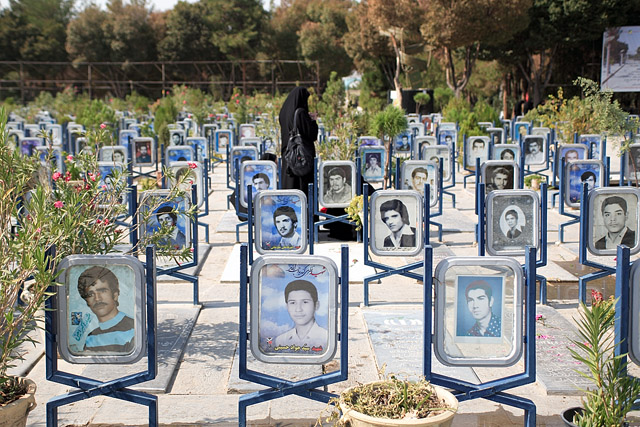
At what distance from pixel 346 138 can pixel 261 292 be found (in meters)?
9.80

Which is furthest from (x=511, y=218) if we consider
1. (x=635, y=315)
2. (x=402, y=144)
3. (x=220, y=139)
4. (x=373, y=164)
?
(x=220, y=139)

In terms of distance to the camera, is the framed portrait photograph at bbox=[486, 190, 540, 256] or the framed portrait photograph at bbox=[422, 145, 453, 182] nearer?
the framed portrait photograph at bbox=[486, 190, 540, 256]

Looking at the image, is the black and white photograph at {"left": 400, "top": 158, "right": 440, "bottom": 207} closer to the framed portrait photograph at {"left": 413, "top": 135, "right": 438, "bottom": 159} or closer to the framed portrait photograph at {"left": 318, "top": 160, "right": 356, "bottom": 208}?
the framed portrait photograph at {"left": 318, "top": 160, "right": 356, "bottom": 208}

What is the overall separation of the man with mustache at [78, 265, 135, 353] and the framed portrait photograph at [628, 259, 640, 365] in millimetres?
2500

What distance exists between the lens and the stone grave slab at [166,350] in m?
5.18

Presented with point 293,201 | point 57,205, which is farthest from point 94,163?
point 293,201

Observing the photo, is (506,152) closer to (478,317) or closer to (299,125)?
(299,125)

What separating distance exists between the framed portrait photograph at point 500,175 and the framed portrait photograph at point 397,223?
2.96 meters

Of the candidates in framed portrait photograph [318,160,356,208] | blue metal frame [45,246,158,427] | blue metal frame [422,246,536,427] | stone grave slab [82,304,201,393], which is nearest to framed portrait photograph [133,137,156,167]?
framed portrait photograph [318,160,356,208]

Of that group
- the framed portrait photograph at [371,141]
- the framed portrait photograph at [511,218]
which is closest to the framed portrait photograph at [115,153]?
the framed portrait photograph at [371,141]

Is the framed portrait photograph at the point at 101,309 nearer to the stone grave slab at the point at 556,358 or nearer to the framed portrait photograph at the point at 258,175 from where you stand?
the stone grave slab at the point at 556,358

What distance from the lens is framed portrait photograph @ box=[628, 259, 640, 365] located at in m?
3.94

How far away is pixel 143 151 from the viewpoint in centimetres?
1448

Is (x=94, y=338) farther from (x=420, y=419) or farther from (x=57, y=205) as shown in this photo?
(x=420, y=419)
